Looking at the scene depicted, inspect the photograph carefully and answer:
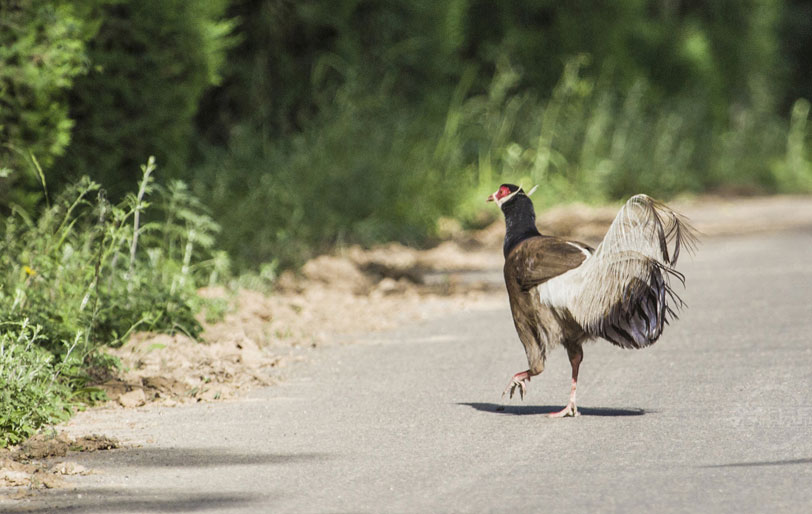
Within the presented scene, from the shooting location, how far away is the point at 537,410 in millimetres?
6773

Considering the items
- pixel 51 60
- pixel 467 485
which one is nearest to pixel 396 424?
pixel 467 485

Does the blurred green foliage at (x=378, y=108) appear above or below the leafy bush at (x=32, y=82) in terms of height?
above

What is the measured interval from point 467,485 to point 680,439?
1268mm

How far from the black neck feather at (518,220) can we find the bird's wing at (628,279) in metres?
0.59

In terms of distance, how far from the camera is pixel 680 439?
5855 millimetres

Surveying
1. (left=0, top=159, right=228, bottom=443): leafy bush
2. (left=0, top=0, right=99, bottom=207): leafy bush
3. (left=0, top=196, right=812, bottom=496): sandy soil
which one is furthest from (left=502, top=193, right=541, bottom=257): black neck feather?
(left=0, top=0, right=99, bottom=207): leafy bush

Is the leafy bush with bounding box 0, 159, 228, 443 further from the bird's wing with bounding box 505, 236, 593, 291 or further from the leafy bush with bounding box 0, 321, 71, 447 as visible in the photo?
the bird's wing with bounding box 505, 236, 593, 291

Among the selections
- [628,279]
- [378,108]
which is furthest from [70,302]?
[378,108]

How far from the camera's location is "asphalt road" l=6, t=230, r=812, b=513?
4.96 metres

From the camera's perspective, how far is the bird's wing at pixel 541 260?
6.37 metres

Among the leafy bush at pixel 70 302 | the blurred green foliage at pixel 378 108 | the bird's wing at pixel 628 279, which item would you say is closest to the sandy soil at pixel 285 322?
the leafy bush at pixel 70 302

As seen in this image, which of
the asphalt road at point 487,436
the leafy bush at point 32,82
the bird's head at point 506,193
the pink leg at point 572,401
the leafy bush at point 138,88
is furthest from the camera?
the leafy bush at point 138,88

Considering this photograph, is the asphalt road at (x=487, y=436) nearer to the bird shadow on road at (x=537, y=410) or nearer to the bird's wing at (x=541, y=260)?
the bird shadow on road at (x=537, y=410)

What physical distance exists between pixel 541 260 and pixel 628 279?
48cm
